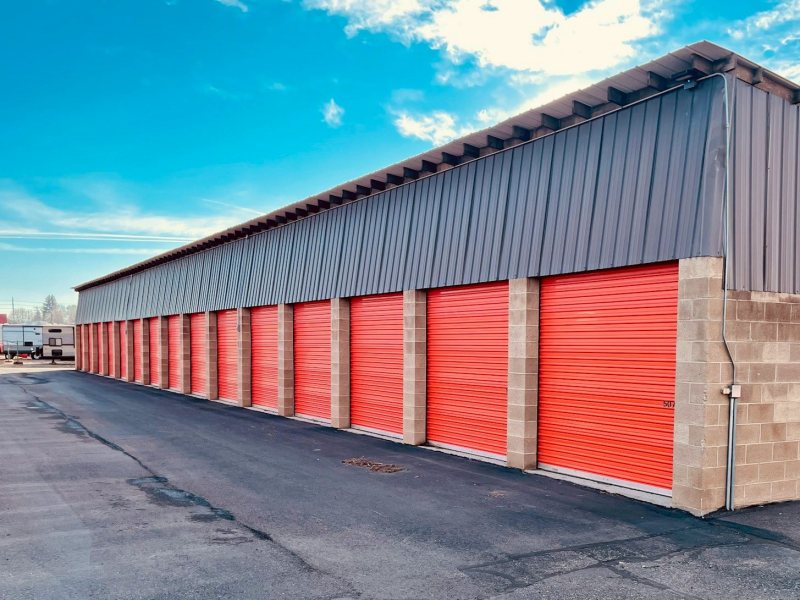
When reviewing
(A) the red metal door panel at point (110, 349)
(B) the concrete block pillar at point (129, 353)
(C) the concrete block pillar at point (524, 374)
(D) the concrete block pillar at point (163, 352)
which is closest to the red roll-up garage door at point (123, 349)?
(B) the concrete block pillar at point (129, 353)

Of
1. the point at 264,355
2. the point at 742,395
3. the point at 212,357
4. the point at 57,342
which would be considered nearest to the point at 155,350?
the point at 212,357

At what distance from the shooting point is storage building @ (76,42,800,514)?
899 centimetres

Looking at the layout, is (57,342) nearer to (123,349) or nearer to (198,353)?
(123,349)

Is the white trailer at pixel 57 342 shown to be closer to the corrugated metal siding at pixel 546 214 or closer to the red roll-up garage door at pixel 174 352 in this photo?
the red roll-up garage door at pixel 174 352

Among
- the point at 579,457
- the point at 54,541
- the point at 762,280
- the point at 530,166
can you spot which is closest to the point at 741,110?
the point at 762,280

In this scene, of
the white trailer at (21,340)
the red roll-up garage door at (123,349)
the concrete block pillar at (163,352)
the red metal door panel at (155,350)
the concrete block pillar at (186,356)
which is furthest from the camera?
the white trailer at (21,340)

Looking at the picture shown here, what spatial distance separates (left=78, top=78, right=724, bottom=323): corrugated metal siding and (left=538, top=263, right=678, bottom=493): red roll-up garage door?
55 centimetres

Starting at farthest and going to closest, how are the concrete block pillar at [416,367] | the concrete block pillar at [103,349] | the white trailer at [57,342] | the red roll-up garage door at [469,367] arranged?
the white trailer at [57,342] < the concrete block pillar at [103,349] < the concrete block pillar at [416,367] < the red roll-up garage door at [469,367]

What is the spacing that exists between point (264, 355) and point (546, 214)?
1473 cm

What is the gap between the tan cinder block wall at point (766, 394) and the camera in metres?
9.11

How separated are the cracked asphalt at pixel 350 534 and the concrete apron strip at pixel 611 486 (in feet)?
0.97

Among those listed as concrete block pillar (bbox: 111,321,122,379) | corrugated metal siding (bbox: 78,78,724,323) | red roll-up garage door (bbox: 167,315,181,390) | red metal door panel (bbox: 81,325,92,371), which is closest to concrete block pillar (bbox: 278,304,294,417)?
corrugated metal siding (bbox: 78,78,724,323)

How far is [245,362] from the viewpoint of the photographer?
2402cm

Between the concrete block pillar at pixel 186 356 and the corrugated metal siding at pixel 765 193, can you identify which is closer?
the corrugated metal siding at pixel 765 193
